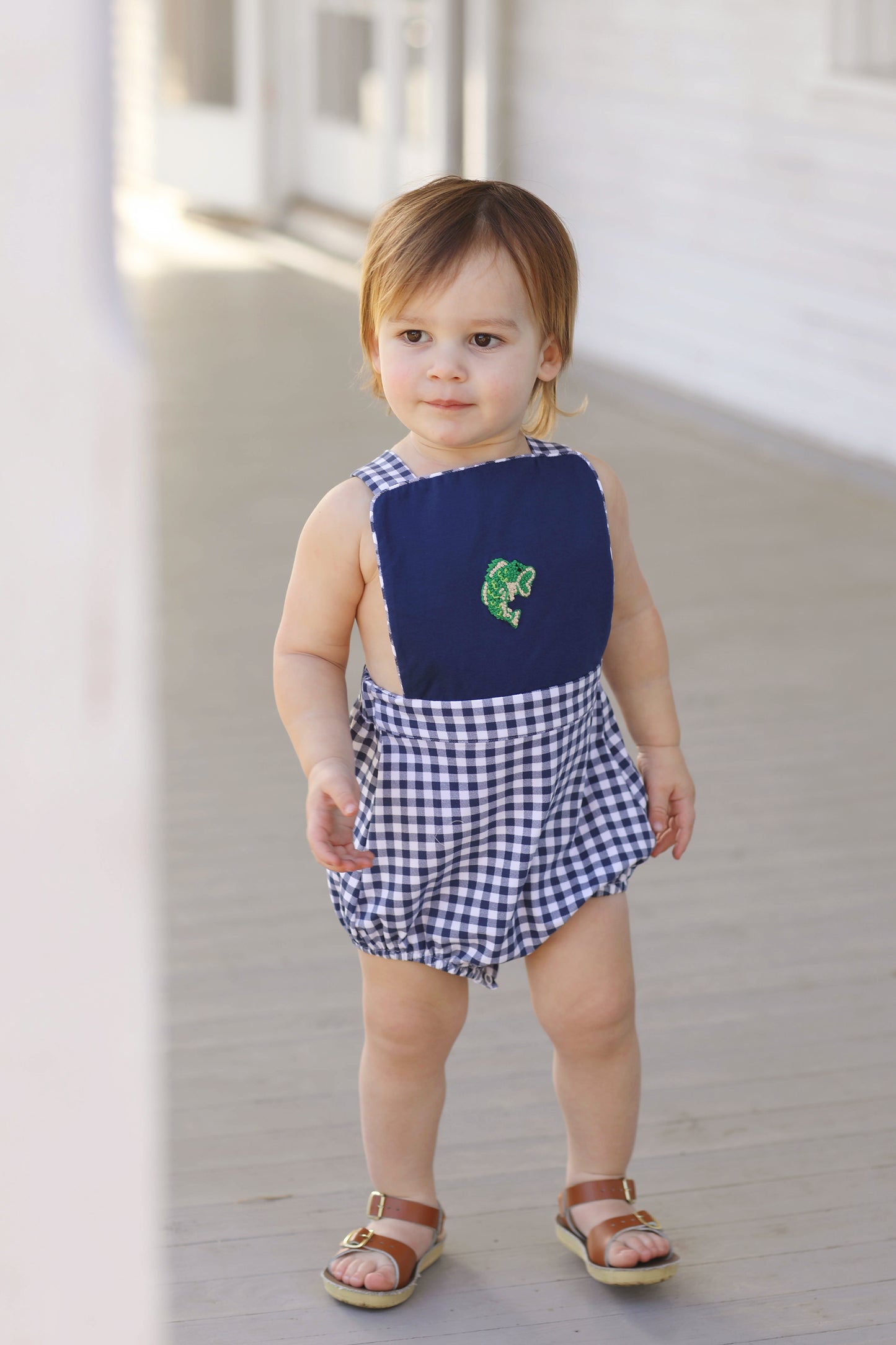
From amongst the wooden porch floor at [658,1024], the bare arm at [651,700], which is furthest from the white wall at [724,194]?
the bare arm at [651,700]

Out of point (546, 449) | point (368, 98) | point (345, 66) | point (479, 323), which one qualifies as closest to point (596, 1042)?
point (546, 449)

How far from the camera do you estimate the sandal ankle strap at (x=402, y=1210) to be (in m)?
1.63

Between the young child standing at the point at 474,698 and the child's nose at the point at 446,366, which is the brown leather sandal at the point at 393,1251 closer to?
the young child standing at the point at 474,698

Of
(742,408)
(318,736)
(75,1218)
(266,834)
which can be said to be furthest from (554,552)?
(742,408)

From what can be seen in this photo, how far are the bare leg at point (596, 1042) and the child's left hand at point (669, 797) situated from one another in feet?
0.29

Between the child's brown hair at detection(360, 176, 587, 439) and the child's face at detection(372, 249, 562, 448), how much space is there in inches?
0.4

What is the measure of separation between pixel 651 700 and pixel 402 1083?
17.5 inches

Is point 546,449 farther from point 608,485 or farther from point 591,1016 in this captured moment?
point 591,1016

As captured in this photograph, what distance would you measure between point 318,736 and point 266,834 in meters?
1.34

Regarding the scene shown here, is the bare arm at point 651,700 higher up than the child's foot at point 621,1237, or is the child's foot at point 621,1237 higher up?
the bare arm at point 651,700

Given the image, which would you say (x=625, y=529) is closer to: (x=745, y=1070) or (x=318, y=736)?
(x=318, y=736)

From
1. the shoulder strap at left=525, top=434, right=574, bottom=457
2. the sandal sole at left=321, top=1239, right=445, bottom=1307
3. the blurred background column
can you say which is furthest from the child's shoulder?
the blurred background column

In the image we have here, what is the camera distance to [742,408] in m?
5.95

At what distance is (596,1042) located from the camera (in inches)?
62.1
